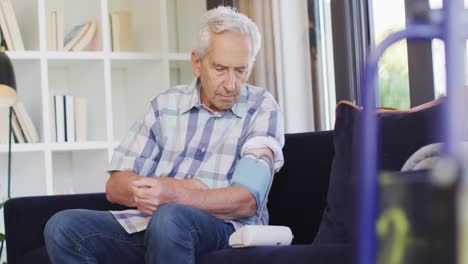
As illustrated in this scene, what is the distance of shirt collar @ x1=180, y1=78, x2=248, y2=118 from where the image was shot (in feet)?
8.07

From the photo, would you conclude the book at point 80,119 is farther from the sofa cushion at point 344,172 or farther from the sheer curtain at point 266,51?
the sofa cushion at point 344,172

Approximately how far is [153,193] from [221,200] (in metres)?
0.18

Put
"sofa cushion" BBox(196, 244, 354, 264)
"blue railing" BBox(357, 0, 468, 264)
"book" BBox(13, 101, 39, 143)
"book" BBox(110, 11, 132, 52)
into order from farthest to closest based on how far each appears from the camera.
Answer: "book" BBox(110, 11, 132, 52), "book" BBox(13, 101, 39, 143), "sofa cushion" BBox(196, 244, 354, 264), "blue railing" BBox(357, 0, 468, 264)

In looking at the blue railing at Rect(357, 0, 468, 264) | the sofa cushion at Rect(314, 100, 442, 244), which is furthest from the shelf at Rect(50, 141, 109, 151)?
the blue railing at Rect(357, 0, 468, 264)

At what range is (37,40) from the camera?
4023 mm

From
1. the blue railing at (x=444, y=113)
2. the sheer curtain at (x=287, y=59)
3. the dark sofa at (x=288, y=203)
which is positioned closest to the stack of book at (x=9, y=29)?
the sheer curtain at (x=287, y=59)

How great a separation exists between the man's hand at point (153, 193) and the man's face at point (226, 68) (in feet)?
1.11

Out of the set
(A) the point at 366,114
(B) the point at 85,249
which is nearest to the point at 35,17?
(B) the point at 85,249

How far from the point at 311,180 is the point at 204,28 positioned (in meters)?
0.56

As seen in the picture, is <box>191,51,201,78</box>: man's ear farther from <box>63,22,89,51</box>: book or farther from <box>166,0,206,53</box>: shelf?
<box>166,0,206,53</box>: shelf

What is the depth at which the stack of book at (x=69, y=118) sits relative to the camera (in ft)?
13.0

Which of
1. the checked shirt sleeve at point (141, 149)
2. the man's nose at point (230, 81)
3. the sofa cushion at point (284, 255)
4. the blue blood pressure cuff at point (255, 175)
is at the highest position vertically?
the man's nose at point (230, 81)

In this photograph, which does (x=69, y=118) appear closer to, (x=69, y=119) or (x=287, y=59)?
(x=69, y=119)

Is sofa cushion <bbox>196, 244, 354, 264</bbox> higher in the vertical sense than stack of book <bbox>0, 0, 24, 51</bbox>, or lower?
lower
